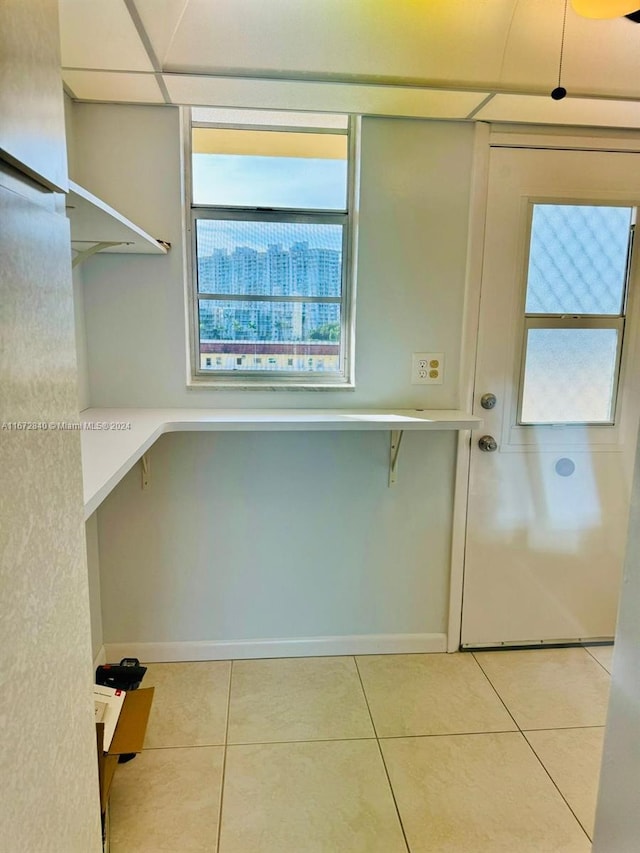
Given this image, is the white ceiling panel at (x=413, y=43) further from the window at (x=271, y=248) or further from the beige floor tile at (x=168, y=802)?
the beige floor tile at (x=168, y=802)

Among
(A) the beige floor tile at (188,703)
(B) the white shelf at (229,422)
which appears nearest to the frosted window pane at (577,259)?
(B) the white shelf at (229,422)

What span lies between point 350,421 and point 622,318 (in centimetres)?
124

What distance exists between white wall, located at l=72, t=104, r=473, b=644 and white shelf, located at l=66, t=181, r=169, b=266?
0.17 meters

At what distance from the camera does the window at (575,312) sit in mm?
2014

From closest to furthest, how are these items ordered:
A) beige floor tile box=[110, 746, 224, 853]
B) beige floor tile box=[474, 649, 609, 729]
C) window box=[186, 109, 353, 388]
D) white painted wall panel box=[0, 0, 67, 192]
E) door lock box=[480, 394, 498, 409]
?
white painted wall panel box=[0, 0, 67, 192], beige floor tile box=[110, 746, 224, 853], beige floor tile box=[474, 649, 609, 729], window box=[186, 109, 353, 388], door lock box=[480, 394, 498, 409]

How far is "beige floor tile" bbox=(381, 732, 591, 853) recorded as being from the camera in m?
1.42

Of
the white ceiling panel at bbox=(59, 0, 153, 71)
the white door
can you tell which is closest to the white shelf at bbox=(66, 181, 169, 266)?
the white ceiling panel at bbox=(59, 0, 153, 71)

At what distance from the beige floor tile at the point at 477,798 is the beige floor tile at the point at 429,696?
5 centimetres

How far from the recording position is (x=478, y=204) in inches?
77.4

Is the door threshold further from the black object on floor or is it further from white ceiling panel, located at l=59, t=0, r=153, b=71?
white ceiling panel, located at l=59, t=0, r=153, b=71

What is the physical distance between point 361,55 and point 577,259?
112 cm

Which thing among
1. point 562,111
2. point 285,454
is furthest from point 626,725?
point 562,111

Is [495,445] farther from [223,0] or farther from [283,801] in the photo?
[223,0]

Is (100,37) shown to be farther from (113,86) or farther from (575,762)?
(575,762)
